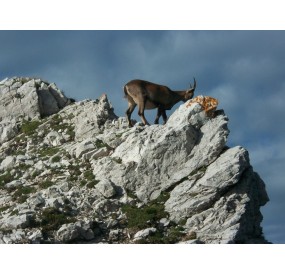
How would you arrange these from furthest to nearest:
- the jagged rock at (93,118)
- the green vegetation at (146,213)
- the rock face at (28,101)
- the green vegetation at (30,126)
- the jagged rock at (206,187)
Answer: the rock face at (28,101) → the green vegetation at (30,126) → the jagged rock at (93,118) → the jagged rock at (206,187) → the green vegetation at (146,213)

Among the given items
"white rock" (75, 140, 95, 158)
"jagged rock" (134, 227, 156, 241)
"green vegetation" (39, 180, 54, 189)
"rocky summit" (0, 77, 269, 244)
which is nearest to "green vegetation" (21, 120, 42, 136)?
"rocky summit" (0, 77, 269, 244)

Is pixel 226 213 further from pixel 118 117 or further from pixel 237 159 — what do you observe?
pixel 118 117

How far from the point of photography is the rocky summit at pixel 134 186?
950 inches

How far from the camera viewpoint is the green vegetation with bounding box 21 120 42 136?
34781mm

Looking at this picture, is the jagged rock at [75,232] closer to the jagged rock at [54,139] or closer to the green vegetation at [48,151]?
the green vegetation at [48,151]

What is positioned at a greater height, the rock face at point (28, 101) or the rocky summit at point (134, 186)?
the rock face at point (28, 101)

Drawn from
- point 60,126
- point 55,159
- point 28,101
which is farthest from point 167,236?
point 28,101

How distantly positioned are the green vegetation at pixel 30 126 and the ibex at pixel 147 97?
6.14 metres

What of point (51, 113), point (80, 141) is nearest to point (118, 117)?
point (80, 141)

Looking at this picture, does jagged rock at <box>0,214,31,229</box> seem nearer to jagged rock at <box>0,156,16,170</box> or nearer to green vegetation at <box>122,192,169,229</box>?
green vegetation at <box>122,192,169,229</box>

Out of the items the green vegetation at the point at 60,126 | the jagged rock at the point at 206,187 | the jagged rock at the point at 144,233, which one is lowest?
the jagged rock at the point at 144,233

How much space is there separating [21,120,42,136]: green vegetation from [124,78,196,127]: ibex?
6.14m

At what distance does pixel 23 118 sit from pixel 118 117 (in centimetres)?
670

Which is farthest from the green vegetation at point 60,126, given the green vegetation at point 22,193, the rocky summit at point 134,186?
the green vegetation at point 22,193
